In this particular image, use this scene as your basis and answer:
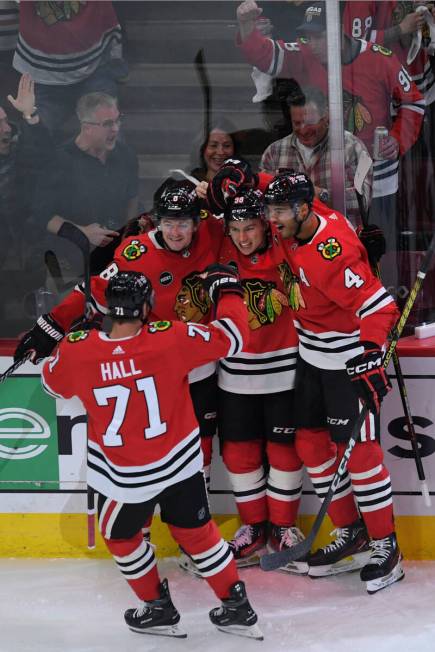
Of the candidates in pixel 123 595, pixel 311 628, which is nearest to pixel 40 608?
pixel 123 595

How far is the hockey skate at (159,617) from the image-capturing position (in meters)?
2.80

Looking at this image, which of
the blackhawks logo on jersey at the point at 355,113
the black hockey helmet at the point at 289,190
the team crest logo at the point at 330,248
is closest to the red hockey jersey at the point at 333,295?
the team crest logo at the point at 330,248

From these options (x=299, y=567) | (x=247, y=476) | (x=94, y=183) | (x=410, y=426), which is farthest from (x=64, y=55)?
(x=299, y=567)

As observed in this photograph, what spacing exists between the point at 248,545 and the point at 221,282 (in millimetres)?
952

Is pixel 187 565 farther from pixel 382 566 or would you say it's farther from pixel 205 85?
pixel 205 85

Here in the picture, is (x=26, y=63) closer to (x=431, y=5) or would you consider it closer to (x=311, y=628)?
(x=431, y=5)

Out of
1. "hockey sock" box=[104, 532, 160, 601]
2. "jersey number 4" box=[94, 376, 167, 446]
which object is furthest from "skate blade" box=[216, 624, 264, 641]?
"jersey number 4" box=[94, 376, 167, 446]

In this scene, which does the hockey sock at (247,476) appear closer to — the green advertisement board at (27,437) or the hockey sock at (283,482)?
the hockey sock at (283,482)

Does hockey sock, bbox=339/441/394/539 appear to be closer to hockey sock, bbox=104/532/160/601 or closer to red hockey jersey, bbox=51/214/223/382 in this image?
red hockey jersey, bbox=51/214/223/382

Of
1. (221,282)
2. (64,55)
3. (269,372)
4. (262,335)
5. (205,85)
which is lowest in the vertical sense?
(269,372)

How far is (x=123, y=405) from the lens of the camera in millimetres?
2578

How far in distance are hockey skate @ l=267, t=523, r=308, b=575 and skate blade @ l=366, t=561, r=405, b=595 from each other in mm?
233

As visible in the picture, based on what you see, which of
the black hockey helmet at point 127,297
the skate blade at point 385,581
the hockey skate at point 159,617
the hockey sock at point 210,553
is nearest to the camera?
the black hockey helmet at point 127,297

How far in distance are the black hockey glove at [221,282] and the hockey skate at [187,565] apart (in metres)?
0.92
